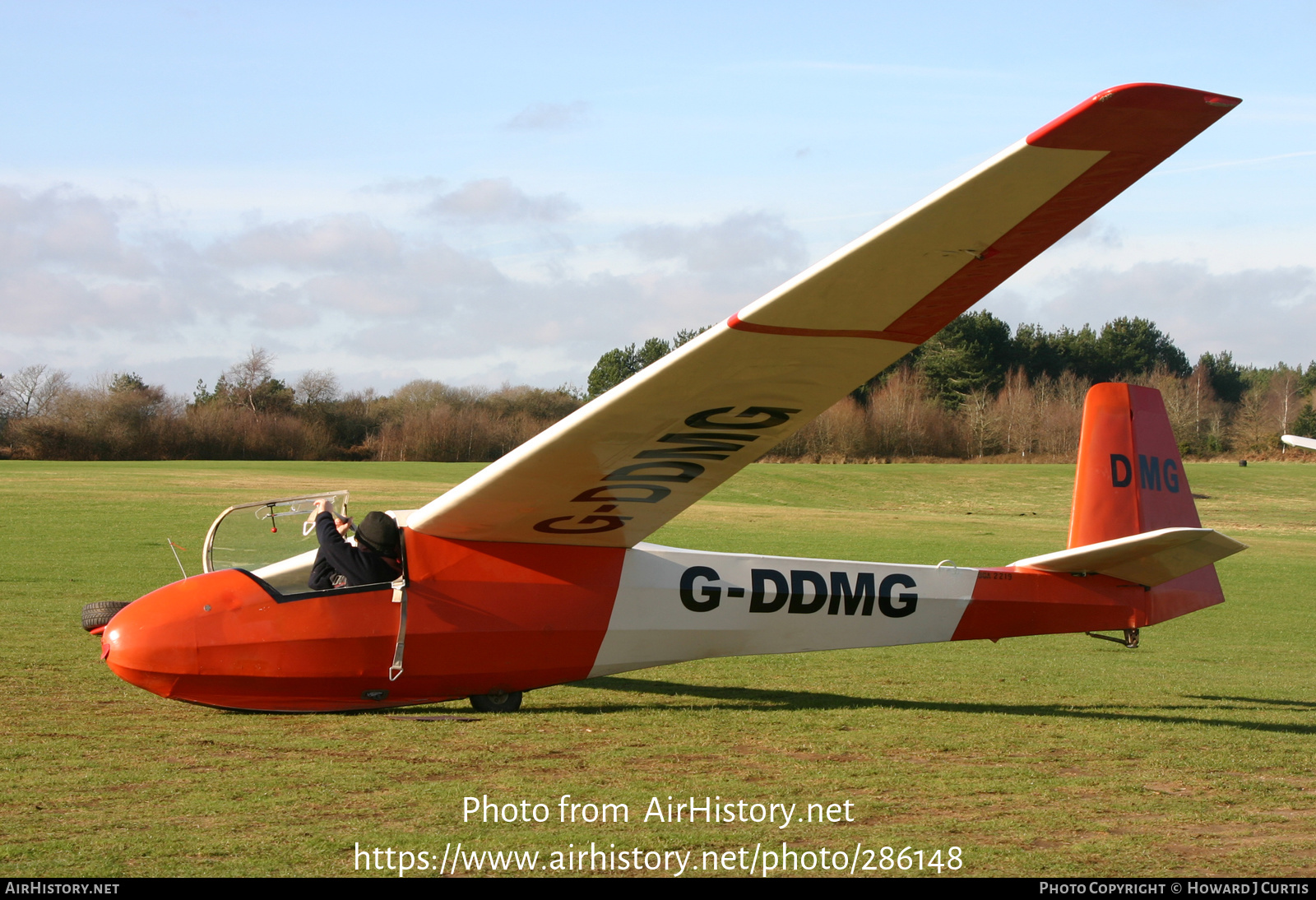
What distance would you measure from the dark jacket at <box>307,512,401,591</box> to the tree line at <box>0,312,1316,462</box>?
5102 centimetres

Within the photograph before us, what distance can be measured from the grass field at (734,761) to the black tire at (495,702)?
16 centimetres

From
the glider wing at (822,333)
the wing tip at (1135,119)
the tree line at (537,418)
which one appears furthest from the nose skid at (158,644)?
the tree line at (537,418)

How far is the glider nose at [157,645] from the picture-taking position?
6.16 meters

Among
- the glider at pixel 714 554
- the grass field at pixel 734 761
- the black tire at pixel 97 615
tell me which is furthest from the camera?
the black tire at pixel 97 615

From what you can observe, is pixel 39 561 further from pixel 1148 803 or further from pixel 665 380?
pixel 1148 803

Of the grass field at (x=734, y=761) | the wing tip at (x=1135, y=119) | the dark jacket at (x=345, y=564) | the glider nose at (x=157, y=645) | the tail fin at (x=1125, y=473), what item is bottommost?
the grass field at (x=734, y=761)

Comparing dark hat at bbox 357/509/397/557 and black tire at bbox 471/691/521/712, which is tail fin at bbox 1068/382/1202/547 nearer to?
black tire at bbox 471/691/521/712

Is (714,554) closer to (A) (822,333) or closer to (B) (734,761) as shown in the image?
(B) (734,761)

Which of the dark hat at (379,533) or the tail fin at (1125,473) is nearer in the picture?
the dark hat at (379,533)

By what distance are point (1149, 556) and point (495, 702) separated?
16.9 ft

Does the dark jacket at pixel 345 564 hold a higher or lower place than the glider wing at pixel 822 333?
lower

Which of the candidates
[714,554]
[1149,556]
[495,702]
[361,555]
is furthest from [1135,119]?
[495,702]

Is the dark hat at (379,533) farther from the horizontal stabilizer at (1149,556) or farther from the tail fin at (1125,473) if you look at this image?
the tail fin at (1125,473)

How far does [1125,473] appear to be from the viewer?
8695 millimetres
